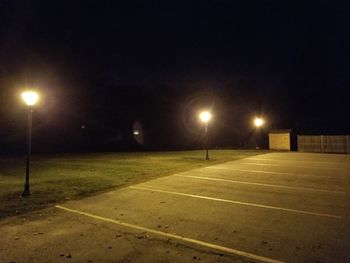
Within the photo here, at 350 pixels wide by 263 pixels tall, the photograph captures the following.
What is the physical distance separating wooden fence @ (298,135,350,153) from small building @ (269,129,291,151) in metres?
1.22

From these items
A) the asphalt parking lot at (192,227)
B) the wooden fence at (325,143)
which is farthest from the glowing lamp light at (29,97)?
the wooden fence at (325,143)

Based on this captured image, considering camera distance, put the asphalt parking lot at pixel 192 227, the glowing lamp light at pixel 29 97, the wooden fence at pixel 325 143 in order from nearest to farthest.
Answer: the asphalt parking lot at pixel 192 227 < the glowing lamp light at pixel 29 97 < the wooden fence at pixel 325 143

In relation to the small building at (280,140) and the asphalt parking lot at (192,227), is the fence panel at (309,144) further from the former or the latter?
the asphalt parking lot at (192,227)

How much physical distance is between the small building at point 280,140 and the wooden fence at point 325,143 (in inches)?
48.2

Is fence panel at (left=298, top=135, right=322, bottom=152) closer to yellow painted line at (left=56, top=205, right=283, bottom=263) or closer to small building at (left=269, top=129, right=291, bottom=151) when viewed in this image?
small building at (left=269, top=129, right=291, bottom=151)

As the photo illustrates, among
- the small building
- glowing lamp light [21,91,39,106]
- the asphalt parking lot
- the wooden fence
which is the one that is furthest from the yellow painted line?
the small building

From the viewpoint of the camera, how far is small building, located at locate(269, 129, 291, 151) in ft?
95.6

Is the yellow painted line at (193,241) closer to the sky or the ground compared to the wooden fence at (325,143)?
closer to the ground

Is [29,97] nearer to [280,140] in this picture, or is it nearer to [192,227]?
[192,227]

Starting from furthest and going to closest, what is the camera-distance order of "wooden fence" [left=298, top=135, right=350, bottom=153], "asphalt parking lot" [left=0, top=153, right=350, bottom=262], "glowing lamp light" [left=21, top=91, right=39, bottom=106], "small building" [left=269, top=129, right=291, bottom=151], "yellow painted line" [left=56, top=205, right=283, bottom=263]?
"small building" [left=269, top=129, right=291, bottom=151] → "wooden fence" [left=298, top=135, right=350, bottom=153] → "glowing lamp light" [left=21, top=91, right=39, bottom=106] → "asphalt parking lot" [left=0, top=153, right=350, bottom=262] → "yellow painted line" [left=56, top=205, right=283, bottom=263]

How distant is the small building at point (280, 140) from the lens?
1147 inches

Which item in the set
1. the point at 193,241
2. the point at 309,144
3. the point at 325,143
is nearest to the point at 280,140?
the point at 309,144

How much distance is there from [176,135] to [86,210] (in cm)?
3976

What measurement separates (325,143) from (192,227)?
79.8 feet
